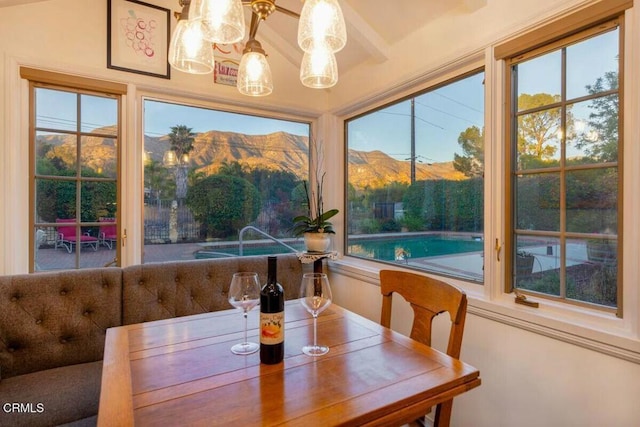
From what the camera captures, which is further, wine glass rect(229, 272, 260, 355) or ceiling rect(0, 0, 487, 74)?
ceiling rect(0, 0, 487, 74)

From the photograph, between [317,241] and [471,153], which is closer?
[471,153]

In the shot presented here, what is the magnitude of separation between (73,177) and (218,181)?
911 millimetres

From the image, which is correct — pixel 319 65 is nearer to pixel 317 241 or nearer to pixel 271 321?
pixel 271 321

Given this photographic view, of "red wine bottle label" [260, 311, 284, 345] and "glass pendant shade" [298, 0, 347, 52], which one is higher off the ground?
"glass pendant shade" [298, 0, 347, 52]

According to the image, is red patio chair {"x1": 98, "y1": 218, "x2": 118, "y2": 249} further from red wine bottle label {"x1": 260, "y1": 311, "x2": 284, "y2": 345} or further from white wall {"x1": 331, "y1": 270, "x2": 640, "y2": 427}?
white wall {"x1": 331, "y1": 270, "x2": 640, "y2": 427}

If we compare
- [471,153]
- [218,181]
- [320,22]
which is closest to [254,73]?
[320,22]

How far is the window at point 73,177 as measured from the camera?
2.01 meters

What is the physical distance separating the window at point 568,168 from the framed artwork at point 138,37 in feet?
7.13

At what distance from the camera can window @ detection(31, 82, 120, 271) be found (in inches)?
79.0

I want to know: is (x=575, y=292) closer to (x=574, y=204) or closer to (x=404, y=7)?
(x=574, y=204)

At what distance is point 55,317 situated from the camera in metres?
1.72

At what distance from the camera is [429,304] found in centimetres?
135

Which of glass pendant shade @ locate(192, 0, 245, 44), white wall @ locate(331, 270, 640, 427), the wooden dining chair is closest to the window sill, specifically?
white wall @ locate(331, 270, 640, 427)

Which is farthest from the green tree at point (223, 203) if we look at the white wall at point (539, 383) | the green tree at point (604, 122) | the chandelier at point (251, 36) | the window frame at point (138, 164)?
the green tree at point (604, 122)
